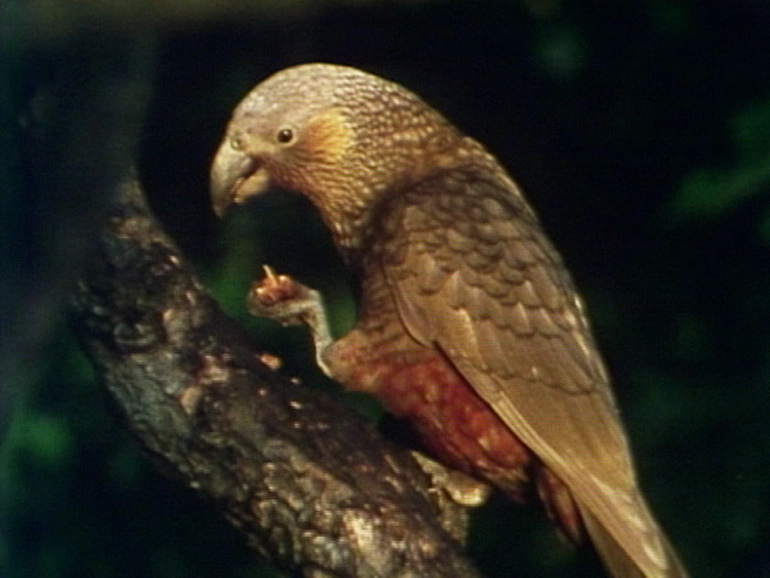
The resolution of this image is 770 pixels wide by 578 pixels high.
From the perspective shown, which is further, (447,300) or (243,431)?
(243,431)

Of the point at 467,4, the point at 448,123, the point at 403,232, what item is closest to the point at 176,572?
the point at 403,232

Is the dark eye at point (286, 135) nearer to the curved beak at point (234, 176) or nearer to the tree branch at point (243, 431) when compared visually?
the curved beak at point (234, 176)

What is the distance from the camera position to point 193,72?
2492 mm

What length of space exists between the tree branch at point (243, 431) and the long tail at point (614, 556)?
191mm

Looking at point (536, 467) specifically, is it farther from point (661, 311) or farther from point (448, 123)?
point (448, 123)

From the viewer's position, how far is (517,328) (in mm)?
2330

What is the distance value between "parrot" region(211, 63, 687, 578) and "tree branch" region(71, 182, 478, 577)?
2.8 inches

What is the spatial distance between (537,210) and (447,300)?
180 millimetres

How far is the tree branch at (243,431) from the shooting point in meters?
2.39

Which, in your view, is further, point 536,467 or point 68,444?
point 68,444

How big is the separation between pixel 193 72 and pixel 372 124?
11.3 inches

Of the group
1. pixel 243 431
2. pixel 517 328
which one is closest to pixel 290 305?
pixel 243 431

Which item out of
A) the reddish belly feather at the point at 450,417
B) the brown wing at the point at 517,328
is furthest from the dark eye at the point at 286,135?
the reddish belly feather at the point at 450,417

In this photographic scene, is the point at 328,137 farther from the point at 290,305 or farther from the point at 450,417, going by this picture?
the point at 450,417
